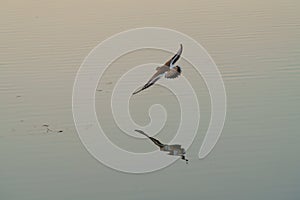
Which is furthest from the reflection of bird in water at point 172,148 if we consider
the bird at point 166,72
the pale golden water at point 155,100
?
the bird at point 166,72

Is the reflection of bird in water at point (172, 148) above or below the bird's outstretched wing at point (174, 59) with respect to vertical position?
below

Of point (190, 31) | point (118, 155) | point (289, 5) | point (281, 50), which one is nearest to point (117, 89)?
point (118, 155)

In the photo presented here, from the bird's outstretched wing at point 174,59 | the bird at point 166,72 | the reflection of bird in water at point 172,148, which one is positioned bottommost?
the reflection of bird in water at point 172,148

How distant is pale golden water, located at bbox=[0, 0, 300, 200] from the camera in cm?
165

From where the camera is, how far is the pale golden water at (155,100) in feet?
5.43

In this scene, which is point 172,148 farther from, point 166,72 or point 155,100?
point 166,72

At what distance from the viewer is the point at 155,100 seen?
179 cm

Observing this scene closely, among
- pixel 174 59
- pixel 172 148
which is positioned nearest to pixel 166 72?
pixel 174 59

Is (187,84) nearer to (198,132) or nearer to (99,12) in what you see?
(198,132)

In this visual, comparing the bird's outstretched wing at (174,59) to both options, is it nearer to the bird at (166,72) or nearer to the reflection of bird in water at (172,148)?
the bird at (166,72)

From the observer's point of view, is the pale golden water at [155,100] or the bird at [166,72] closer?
the pale golden water at [155,100]

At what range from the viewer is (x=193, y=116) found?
1.77 m

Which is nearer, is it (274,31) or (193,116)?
(193,116)

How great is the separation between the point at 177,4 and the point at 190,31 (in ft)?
0.47
